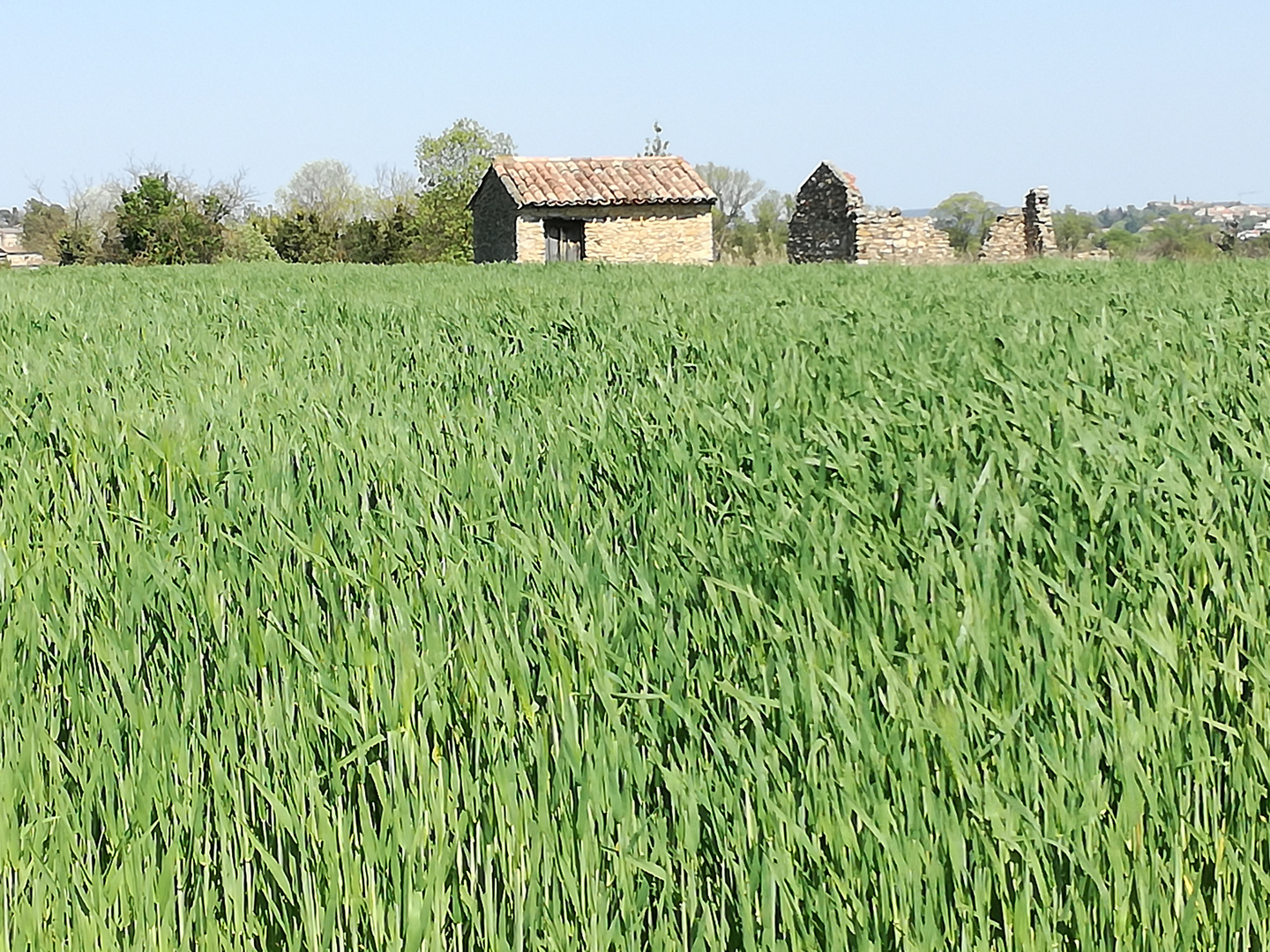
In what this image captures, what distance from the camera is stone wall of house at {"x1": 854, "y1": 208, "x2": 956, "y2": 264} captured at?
2494 centimetres

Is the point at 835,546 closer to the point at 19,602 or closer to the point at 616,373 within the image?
the point at 19,602

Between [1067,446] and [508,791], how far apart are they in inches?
67.1

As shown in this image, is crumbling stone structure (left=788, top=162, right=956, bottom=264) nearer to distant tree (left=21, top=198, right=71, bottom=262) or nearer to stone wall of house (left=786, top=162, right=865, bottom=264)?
stone wall of house (left=786, top=162, right=865, bottom=264)

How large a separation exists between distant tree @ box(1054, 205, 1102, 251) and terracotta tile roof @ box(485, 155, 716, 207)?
8.30 meters

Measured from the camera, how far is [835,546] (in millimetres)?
1954

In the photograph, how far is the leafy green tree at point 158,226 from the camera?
31.2 m

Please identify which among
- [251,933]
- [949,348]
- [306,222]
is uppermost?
[306,222]

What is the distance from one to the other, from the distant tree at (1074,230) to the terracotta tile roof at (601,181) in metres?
8.30

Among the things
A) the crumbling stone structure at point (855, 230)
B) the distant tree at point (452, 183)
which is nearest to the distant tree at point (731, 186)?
the distant tree at point (452, 183)

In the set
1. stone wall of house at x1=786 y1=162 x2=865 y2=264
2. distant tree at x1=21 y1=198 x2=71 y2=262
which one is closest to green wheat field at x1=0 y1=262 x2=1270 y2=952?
stone wall of house at x1=786 y1=162 x2=865 y2=264

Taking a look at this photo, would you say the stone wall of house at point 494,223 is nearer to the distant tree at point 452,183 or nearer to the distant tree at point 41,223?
the distant tree at point 452,183

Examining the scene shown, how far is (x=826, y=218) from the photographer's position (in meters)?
26.1

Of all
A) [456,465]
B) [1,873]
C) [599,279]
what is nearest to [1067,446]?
[456,465]

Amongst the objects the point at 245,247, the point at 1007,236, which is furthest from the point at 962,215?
the point at 245,247
